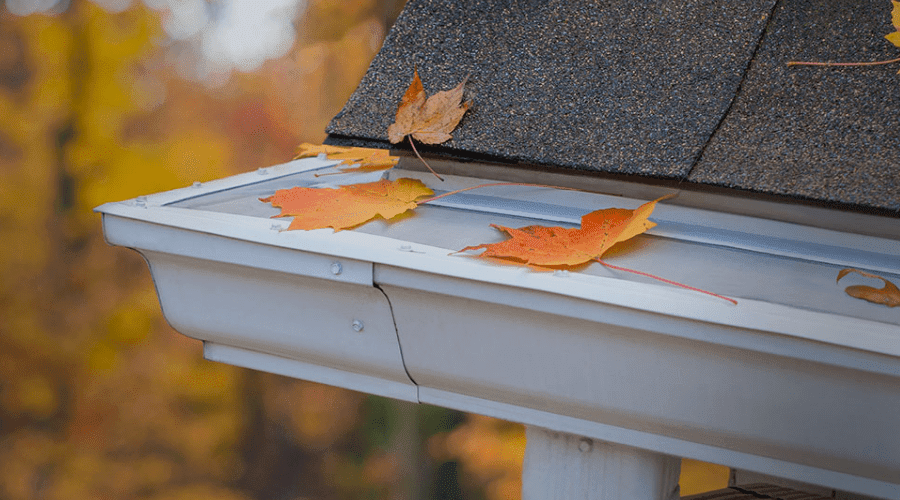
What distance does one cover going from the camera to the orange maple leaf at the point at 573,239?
60 cm

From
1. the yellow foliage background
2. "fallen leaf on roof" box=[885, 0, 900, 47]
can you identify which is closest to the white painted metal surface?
"fallen leaf on roof" box=[885, 0, 900, 47]

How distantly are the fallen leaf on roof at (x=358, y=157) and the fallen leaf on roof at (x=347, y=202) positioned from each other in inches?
4.8

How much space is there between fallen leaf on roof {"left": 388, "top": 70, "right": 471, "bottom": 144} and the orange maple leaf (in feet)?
0.56

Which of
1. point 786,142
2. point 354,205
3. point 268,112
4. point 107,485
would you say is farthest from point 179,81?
point 786,142

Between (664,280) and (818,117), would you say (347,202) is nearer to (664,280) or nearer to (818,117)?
(664,280)

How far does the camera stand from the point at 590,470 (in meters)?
0.69

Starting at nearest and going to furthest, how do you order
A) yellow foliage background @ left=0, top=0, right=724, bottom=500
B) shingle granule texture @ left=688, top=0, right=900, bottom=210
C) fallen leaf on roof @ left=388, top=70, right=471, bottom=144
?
shingle granule texture @ left=688, top=0, right=900, bottom=210 → fallen leaf on roof @ left=388, top=70, right=471, bottom=144 → yellow foliage background @ left=0, top=0, right=724, bottom=500

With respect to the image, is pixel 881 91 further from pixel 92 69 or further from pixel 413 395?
pixel 92 69

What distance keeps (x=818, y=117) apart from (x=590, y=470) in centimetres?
41

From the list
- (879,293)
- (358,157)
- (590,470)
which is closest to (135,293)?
(358,157)

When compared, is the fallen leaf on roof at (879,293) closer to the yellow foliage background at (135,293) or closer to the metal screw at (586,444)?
the metal screw at (586,444)

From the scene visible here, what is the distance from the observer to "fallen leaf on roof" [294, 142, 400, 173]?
3.13 ft

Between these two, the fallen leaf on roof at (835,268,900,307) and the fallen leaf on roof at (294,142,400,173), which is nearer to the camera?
the fallen leaf on roof at (835,268,900,307)

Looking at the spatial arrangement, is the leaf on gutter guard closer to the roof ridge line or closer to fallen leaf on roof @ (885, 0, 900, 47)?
the roof ridge line
